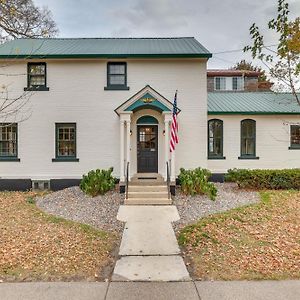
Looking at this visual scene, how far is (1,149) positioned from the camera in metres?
13.7

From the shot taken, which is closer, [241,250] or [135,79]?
[241,250]

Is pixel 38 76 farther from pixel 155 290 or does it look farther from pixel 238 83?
pixel 238 83

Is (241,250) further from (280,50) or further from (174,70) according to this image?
(280,50)

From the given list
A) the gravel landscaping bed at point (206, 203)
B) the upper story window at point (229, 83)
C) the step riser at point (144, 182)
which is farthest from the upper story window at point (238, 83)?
the step riser at point (144, 182)

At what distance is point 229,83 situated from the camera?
2669 centimetres

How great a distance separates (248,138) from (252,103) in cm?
232

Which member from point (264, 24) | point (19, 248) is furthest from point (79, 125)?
point (264, 24)

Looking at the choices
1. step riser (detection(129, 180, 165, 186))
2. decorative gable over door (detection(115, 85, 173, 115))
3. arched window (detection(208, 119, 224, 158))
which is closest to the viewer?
step riser (detection(129, 180, 165, 186))

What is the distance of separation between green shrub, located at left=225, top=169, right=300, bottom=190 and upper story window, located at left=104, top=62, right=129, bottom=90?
7.10m

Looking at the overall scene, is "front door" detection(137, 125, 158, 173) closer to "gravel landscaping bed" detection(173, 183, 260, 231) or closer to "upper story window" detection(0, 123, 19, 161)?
"gravel landscaping bed" detection(173, 183, 260, 231)

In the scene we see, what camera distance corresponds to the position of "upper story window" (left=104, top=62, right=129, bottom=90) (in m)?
13.4

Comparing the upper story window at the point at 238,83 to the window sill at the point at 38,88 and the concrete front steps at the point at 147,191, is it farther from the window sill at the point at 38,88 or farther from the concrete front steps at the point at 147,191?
the window sill at the point at 38,88

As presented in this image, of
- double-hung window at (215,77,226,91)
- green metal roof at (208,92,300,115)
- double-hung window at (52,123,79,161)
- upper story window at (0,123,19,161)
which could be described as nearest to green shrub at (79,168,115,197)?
double-hung window at (52,123,79,161)

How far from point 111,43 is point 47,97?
194 inches
